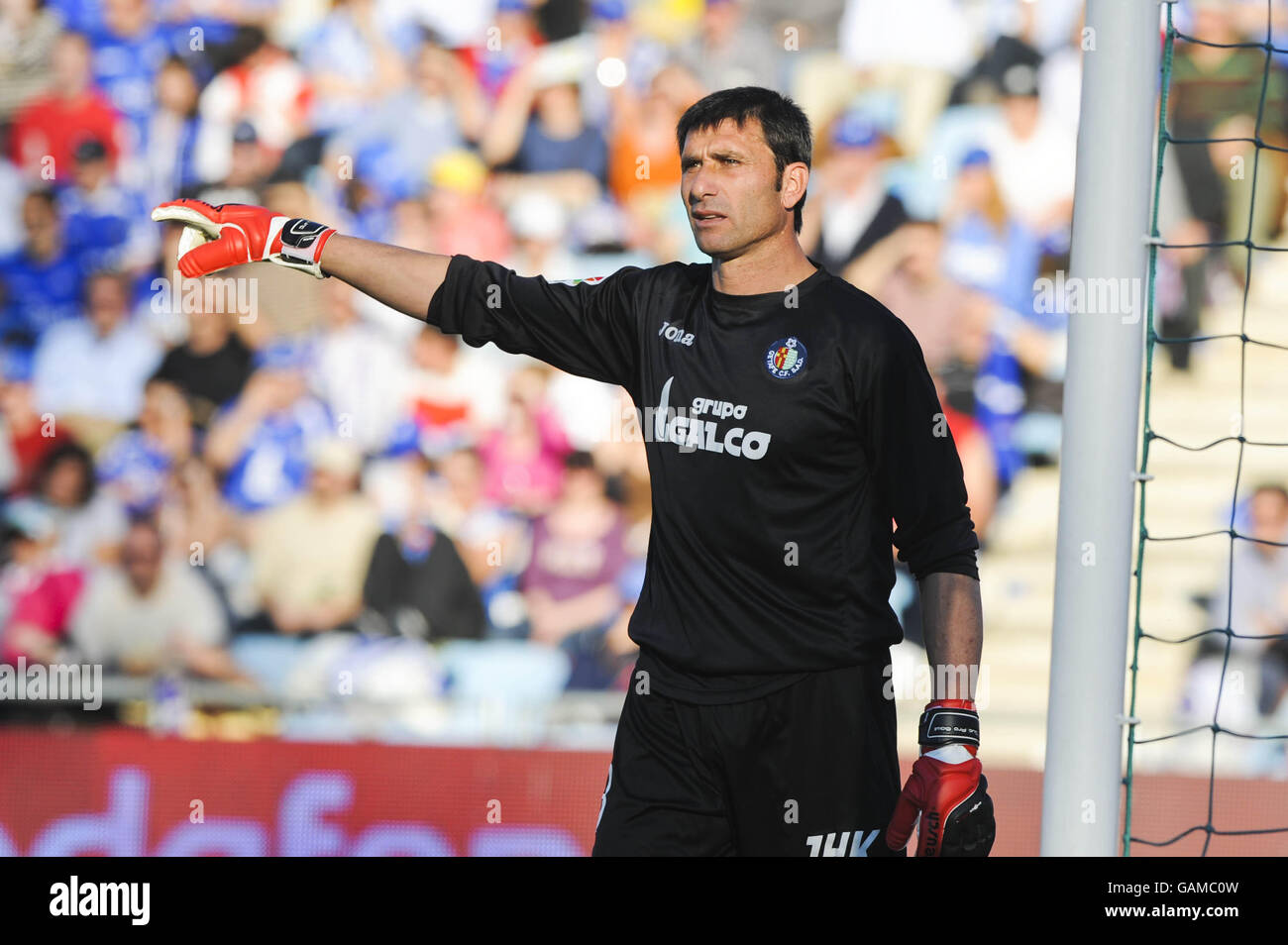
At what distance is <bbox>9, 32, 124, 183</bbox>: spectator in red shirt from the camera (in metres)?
7.65

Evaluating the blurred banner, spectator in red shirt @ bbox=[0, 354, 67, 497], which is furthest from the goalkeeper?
spectator in red shirt @ bbox=[0, 354, 67, 497]

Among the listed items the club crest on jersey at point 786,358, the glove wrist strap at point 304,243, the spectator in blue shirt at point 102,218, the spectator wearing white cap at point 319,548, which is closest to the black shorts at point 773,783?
the club crest on jersey at point 786,358

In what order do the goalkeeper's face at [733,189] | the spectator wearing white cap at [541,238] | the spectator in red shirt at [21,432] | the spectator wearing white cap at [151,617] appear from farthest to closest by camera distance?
1. the spectator wearing white cap at [541,238]
2. the spectator in red shirt at [21,432]
3. the spectator wearing white cap at [151,617]
4. the goalkeeper's face at [733,189]

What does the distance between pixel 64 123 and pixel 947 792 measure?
648 centimetres

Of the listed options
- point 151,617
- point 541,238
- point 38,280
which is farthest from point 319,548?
point 38,280

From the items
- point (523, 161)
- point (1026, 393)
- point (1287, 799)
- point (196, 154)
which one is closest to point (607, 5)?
point (523, 161)

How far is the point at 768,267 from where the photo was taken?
3172 mm

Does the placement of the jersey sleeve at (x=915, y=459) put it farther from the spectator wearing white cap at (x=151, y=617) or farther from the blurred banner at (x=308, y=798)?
the spectator wearing white cap at (x=151, y=617)

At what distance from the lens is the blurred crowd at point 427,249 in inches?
261

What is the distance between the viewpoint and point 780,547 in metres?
3.01

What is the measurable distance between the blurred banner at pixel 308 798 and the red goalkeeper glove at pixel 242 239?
9.68 ft

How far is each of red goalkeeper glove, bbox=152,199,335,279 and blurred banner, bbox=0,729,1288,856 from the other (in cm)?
295
